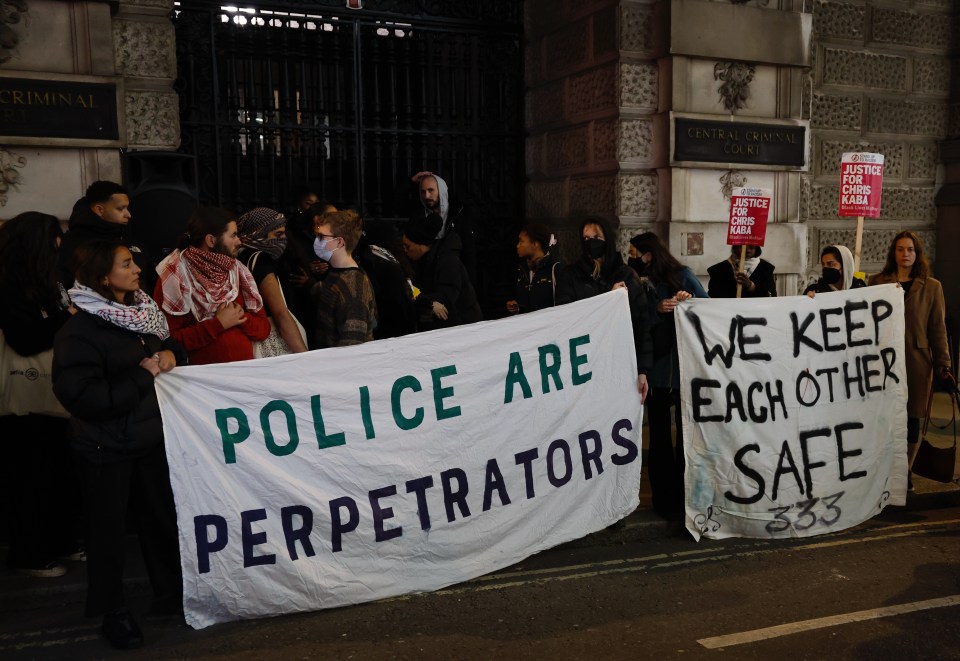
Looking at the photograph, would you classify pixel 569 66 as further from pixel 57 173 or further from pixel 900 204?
pixel 57 173

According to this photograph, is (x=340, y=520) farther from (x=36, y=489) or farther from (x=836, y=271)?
(x=836, y=271)

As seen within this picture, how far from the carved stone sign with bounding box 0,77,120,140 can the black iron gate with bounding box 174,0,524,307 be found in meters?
1.18

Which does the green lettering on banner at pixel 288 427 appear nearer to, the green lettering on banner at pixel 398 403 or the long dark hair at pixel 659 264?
the green lettering on banner at pixel 398 403

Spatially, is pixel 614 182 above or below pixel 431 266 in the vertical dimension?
above

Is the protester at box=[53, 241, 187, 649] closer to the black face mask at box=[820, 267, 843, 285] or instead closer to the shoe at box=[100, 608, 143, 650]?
the shoe at box=[100, 608, 143, 650]

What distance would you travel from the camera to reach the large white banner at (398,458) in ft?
14.3

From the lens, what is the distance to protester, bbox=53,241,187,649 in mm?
4078

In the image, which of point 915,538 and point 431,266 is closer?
point 915,538

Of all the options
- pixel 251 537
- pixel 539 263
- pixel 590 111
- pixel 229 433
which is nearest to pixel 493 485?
pixel 251 537

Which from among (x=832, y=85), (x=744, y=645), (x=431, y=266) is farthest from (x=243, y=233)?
(x=832, y=85)

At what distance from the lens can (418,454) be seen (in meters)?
4.83

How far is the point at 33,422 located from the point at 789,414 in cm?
438

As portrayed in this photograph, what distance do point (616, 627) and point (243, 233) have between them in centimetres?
288

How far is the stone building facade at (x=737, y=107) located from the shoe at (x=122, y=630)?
6.18 metres
